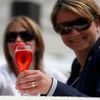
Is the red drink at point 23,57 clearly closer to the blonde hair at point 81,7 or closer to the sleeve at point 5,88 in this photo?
the blonde hair at point 81,7

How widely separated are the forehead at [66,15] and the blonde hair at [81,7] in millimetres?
22

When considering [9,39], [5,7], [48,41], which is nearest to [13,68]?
[9,39]

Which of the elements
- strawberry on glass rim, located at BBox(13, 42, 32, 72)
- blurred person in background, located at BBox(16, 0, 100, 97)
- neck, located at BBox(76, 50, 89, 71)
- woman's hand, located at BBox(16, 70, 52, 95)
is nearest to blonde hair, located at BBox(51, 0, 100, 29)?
blurred person in background, located at BBox(16, 0, 100, 97)

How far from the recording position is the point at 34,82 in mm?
2574

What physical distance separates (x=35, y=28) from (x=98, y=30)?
103 centimetres

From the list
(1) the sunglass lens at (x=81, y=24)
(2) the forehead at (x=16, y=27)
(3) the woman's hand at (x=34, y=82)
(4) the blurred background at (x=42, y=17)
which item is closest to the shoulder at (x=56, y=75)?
(2) the forehead at (x=16, y=27)

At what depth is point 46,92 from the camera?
8.63ft

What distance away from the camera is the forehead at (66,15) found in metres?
3.22

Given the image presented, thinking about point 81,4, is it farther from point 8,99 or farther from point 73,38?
point 8,99

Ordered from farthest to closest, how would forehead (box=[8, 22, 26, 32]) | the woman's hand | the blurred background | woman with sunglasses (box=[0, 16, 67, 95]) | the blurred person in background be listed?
the blurred background, forehead (box=[8, 22, 26, 32]), woman with sunglasses (box=[0, 16, 67, 95]), the blurred person in background, the woman's hand

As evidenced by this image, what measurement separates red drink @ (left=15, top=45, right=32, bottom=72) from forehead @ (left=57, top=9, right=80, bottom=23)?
575 mm

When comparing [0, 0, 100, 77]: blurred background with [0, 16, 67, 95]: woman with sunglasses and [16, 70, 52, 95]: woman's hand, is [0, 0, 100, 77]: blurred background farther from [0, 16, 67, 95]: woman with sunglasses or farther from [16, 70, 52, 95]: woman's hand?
[16, 70, 52, 95]: woman's hand

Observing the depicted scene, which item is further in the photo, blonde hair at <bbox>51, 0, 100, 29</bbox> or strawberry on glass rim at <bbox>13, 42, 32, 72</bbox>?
blonde hair at <bbox>51, 0, 100, 29</bbox>

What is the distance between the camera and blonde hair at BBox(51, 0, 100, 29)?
3193 millimetres
